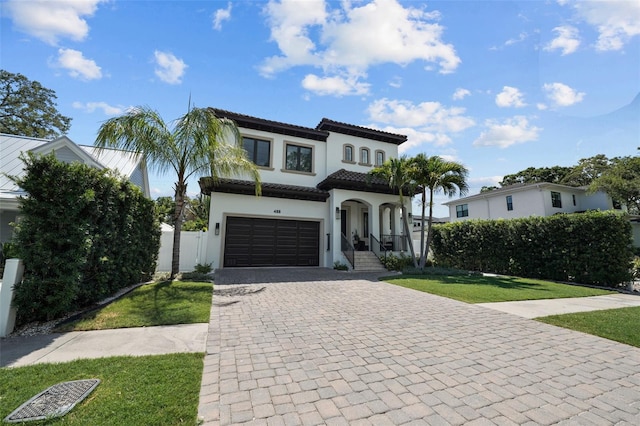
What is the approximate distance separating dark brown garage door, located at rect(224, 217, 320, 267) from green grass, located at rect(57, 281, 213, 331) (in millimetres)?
5371

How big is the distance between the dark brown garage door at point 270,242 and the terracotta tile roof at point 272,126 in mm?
5034

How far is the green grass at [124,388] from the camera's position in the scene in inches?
93.4

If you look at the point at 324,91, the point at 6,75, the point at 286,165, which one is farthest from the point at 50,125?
the point at 324,91

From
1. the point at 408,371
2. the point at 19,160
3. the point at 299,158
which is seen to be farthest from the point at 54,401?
the point at 19,160

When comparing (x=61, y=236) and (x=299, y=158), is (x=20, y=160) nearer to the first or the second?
(x=61, y=236)

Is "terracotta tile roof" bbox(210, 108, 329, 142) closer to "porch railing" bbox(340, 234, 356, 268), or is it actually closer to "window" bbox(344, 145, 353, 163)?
"window" bbox(344, 145, 353, 163)

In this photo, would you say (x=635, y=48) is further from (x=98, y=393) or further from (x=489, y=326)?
(x=98, y=393)

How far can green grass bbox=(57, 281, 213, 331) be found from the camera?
16.6ft

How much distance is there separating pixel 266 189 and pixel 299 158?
3.26 meters

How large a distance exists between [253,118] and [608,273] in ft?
55.0

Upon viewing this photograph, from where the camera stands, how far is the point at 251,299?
7.31m

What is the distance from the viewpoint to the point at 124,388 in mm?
2824

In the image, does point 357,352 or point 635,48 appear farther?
point 635,48

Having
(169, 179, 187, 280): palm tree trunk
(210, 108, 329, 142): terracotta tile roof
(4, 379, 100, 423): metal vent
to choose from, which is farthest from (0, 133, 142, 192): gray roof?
(4, 379, 100, 423): metal vent
